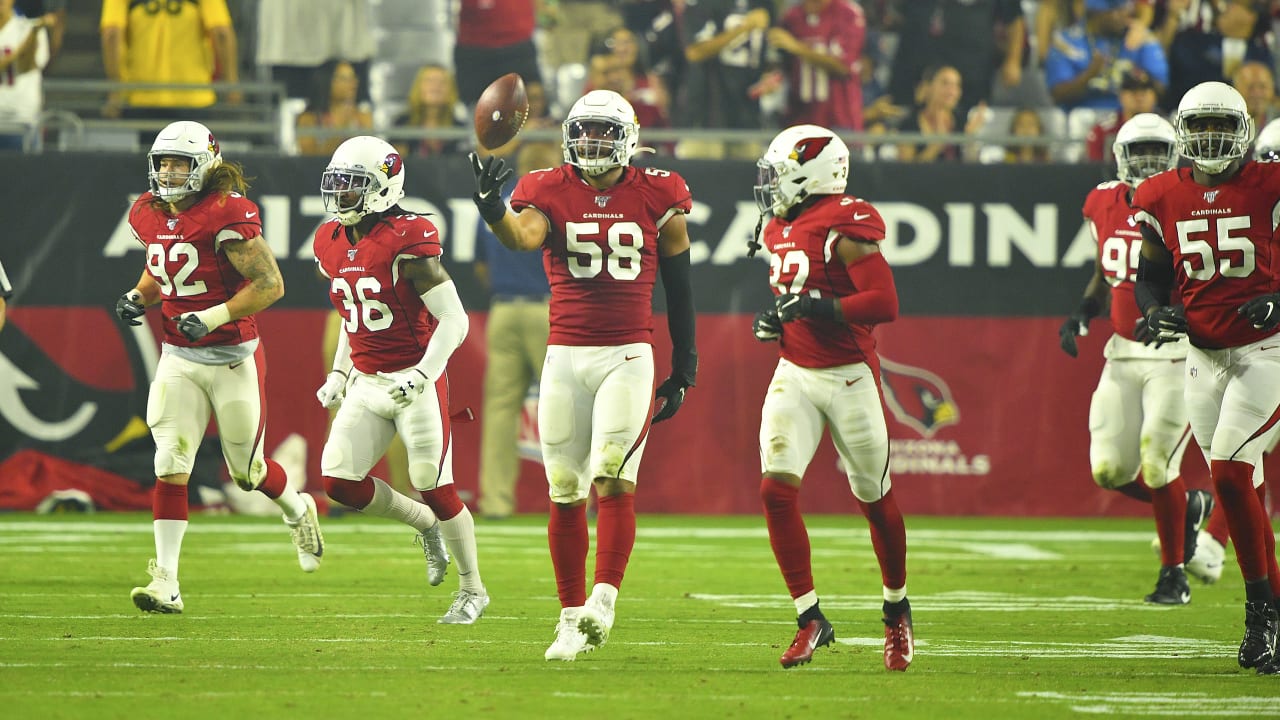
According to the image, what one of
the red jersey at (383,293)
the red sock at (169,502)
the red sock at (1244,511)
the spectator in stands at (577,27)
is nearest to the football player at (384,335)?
the red jersey at (383,293)

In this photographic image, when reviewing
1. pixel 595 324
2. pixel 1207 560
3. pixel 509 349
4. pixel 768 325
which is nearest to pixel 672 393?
pixel 595 324

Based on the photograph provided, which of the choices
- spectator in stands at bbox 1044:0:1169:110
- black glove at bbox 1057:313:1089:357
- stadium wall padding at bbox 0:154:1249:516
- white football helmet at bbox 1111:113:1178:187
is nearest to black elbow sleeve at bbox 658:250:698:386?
black glove at bbox 1057:313:1089:357

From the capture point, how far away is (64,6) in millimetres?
13383

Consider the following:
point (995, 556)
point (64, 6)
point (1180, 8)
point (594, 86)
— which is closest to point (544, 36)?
point (594, 86)

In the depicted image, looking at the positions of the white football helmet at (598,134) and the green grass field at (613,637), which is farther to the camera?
the white football helmet at (598,134)

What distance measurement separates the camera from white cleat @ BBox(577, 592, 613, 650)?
5395mm

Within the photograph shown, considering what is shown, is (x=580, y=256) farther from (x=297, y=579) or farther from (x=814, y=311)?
(x=297, y=579)

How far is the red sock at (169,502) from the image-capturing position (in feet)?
22.1

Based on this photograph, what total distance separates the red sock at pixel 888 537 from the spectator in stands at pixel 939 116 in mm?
6842

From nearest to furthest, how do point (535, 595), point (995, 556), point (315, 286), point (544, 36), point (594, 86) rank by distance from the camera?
point (535, 595)
point (995, 556)
point (315, 286)
point (594, 86)
point (544, 36)

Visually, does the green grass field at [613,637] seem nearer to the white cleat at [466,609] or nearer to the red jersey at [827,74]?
the white cleat at [466,609]

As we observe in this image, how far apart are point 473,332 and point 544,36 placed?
13.6ft

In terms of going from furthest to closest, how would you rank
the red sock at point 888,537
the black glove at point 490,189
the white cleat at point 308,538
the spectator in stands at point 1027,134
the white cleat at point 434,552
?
the spectator in stands at point 1027,134 < the white cleat at point 308,538 < the white cleat at point 434,552 < the red sock at point 888,537 < the black glove at point 490,189

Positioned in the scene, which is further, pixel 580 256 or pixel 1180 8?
pixel 1180 8
